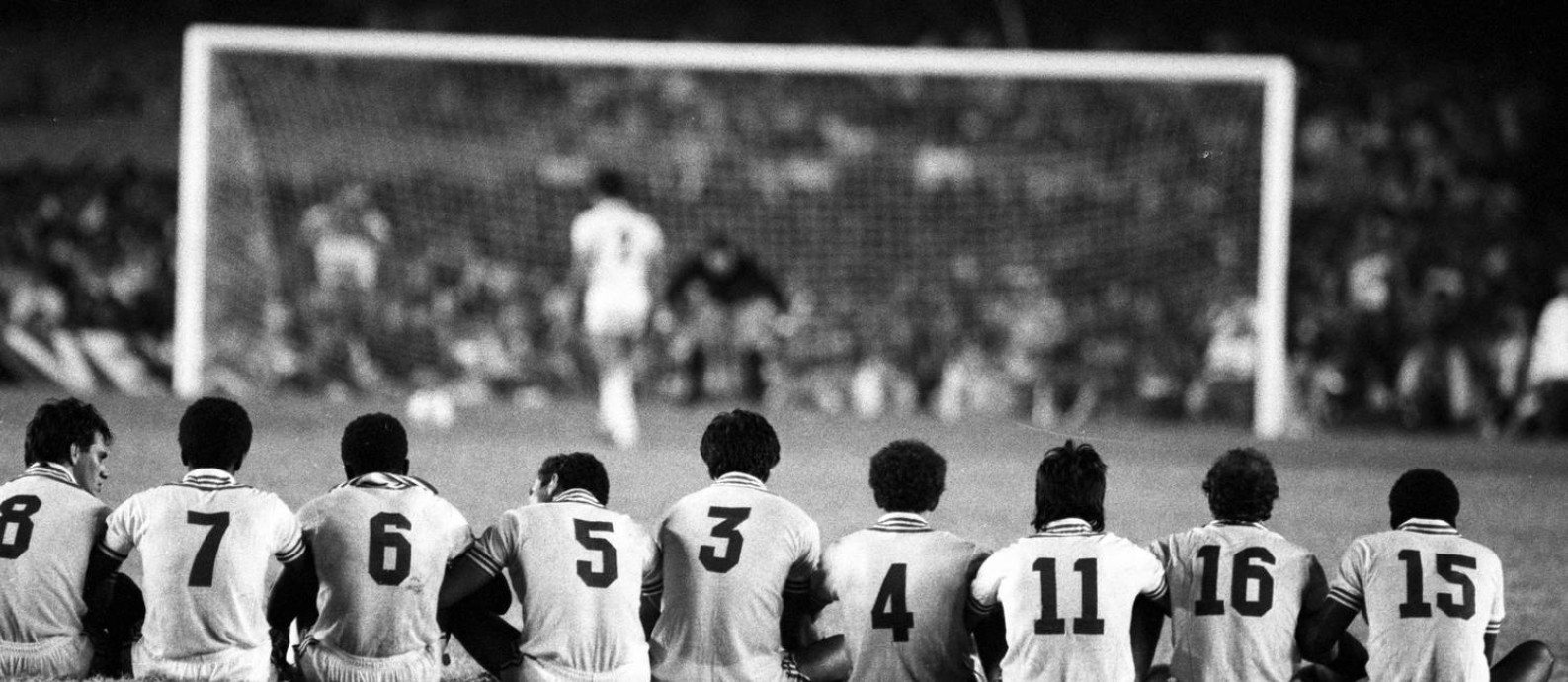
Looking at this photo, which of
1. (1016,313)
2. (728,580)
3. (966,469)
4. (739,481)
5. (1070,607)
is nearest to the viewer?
(1070,607)

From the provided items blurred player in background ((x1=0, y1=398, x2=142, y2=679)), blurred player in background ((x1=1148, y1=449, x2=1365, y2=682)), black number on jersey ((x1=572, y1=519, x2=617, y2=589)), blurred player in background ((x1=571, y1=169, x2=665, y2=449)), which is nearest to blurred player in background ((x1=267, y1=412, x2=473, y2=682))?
black number on jersey ((x1=572, y1=519, x2=617, y2=589))

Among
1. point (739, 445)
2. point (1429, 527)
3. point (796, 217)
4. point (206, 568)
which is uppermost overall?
point (796, 217)

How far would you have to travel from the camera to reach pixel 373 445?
19.3 feet

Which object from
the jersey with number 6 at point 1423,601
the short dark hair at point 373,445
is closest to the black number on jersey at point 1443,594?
the jersey with number 6 at point 1423,601

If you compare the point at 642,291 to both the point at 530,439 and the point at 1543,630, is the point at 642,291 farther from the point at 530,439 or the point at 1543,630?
the point at 1543,630

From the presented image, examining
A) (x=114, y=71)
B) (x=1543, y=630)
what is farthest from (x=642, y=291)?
(x=114, y=71)

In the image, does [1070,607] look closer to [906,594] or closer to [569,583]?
[906,594]

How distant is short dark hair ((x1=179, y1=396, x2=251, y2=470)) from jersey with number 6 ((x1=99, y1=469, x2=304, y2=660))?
156 mm

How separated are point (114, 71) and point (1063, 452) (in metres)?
19.1

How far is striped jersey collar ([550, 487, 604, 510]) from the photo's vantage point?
588cm

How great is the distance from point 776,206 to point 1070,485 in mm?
13423

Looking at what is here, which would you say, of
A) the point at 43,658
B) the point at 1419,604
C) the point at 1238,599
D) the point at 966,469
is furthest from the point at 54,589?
the point at 966,469

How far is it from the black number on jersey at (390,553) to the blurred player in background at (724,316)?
11.8 meters

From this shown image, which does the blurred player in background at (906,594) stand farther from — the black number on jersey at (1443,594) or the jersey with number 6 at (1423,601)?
the black number on jersey at (1443,594)
